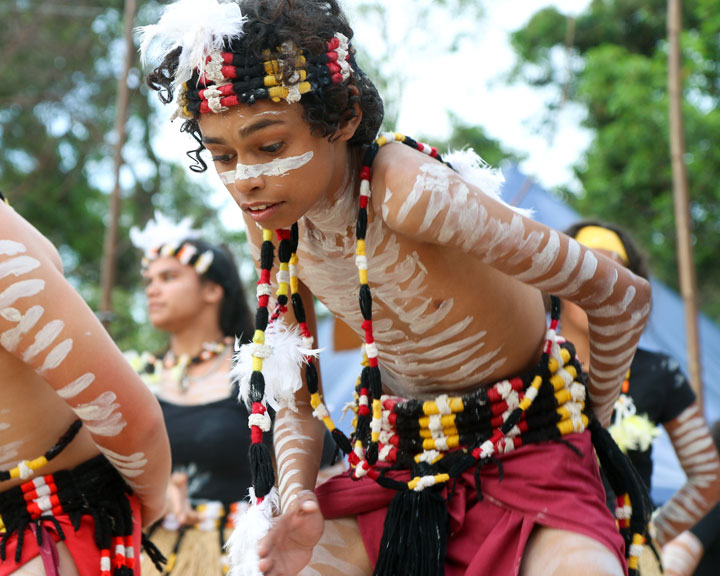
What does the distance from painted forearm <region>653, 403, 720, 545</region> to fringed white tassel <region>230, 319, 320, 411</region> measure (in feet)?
6.51

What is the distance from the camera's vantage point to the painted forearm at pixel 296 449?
2020 millimetres

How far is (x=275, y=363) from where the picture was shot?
6.54 feet

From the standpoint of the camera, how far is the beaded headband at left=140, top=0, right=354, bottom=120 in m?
1.73

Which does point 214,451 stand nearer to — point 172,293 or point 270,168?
point 172,293

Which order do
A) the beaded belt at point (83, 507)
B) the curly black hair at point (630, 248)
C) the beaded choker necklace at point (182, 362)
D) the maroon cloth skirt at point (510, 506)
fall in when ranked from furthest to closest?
the beaded choker necklace at point (182, 362) < the curly black hair at point (630, 248) < the beaded belt at point (83, 507) < the maroon cloth skirt at point (510, 506)

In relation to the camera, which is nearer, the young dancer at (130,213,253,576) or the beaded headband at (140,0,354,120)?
the beaded headband at (140,0,354,120)

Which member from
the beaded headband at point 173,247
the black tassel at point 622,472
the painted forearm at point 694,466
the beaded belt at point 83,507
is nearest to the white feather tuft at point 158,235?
the beaded headband at point 173,247

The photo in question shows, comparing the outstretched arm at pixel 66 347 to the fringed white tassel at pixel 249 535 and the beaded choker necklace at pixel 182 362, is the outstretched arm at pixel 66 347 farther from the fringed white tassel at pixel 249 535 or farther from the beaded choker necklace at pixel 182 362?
the beaded choker necklace at pixel 182 362

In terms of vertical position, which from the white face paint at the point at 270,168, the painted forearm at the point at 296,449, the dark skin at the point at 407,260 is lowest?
the painted forearm at the point at 296,449

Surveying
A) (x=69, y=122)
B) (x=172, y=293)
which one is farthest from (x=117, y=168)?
(x=69, y=122)

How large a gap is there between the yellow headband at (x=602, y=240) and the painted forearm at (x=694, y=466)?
2.21 feet

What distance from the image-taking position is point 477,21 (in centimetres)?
1655

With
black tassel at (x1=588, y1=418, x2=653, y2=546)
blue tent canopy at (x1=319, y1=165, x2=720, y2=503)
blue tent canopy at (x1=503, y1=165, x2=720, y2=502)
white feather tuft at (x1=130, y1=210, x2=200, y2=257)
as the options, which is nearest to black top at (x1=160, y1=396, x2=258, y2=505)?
white feather tuft at (x1=130, y1=210, x2=200, y2=257)

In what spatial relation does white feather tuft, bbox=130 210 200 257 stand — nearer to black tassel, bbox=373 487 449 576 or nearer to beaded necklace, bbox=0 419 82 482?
beaded necklace, bbox=0 419 82 482
